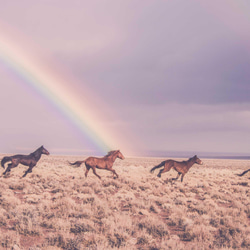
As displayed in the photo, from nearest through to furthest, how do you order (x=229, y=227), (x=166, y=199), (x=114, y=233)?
(x=114, y=233) → (x=229, y=227) → (x=166, y=199)

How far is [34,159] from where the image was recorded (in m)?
17.4

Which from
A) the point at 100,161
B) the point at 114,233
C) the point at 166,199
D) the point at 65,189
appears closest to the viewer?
the point at 114,233

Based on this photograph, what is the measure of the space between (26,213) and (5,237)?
2.29m

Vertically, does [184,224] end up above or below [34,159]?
below

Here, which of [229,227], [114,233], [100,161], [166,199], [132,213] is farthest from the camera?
[100,161]

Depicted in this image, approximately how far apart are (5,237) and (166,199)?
8293mm

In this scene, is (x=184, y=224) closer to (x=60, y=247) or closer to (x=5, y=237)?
(x=60, y=247)

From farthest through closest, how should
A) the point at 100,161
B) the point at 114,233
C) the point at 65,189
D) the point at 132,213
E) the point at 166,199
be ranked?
the point at 100,161, the point at 65,189, the point at 166,199, the point at 132,213, the point at 114,233

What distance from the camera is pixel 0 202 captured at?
1023cm

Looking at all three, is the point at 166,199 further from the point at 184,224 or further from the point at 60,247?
the point at 60,247

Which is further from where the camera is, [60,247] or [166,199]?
[166,199]

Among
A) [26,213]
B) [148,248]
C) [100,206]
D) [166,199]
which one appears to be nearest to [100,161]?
[166,199]

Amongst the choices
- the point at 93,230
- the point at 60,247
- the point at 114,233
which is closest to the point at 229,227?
the point at 114,233

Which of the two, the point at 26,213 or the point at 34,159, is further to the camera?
the point at 34,159
